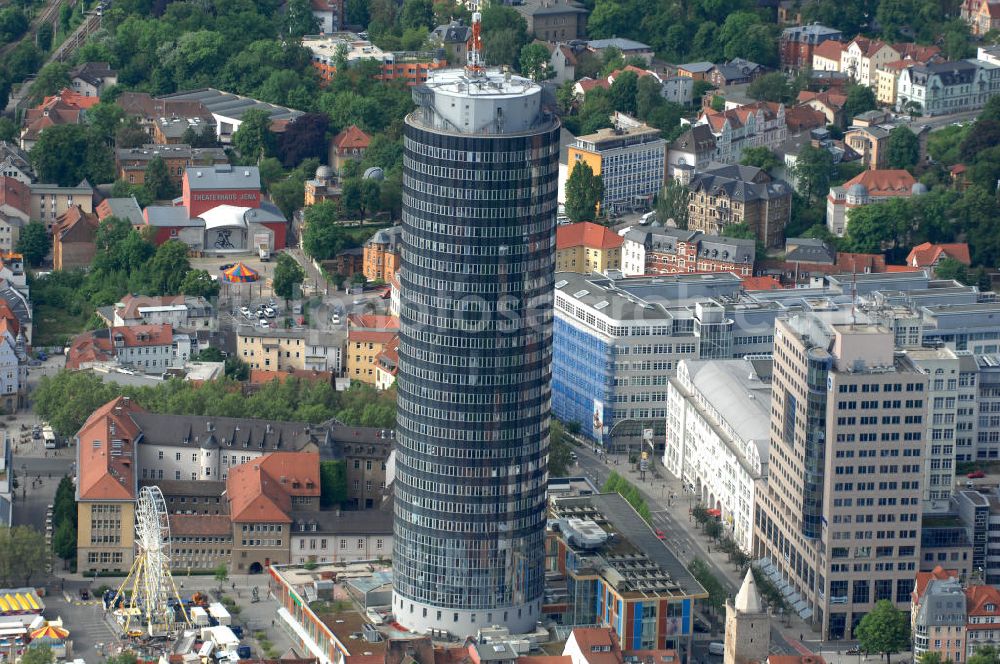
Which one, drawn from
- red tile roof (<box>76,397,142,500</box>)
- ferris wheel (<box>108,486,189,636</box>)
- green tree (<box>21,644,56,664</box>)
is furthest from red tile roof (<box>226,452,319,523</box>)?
green tree (<box>21,644,56,664</box>)

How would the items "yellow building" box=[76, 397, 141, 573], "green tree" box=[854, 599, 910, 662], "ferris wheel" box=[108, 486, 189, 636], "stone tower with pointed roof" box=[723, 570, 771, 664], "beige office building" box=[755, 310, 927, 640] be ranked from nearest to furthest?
1. "stone tower with pointed roof" box=[723, 570, 771, 664]
2. "green tree" box=[854, 599, 910, 662]
3. "beige office building" box=[755, 310, 927, 640]
4. "ferris wheel" box=[108, 486, 189, 636]
5. "yellow building" box=[76, 397, 141, 573]

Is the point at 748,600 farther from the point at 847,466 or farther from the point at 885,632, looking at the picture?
the point at 847,466

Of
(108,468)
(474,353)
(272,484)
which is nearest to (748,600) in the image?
(474,353)

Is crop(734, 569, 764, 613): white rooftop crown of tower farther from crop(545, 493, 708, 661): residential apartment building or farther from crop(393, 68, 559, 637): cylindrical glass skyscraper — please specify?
crop(393, 68, 559, 637): cylindrical glass skyscraper

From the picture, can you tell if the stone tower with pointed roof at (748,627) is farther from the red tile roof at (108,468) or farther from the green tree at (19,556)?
the green tree at (19,556)

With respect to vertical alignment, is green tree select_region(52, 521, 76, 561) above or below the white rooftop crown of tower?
below

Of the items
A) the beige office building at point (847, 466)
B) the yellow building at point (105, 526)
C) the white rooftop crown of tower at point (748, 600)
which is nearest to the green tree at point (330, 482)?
the yellow building at point (105, 526)

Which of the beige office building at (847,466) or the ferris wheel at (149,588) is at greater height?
the beige office building at (847,466)
